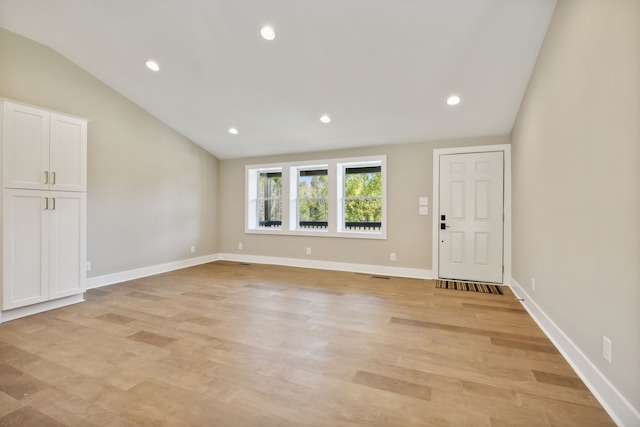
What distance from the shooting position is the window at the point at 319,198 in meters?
5.13

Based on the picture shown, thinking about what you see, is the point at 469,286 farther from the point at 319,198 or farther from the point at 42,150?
the point at 42,150

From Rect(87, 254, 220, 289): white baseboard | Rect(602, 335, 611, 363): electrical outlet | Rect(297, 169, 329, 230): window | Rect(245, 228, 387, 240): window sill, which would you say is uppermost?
Rect(297, 169, 329, 230): window

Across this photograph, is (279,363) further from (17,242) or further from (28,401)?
(17,242)

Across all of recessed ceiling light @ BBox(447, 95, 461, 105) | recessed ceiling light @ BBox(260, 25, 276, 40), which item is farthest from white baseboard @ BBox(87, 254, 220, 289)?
recessed ceiling light @ BBox(447, 95, 461, 105)

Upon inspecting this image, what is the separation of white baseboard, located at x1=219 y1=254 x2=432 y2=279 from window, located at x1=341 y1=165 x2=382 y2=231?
70 centimetres

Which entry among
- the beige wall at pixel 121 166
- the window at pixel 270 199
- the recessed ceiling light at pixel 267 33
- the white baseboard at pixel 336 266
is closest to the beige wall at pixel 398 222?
the white baseboard at pixel 336 266

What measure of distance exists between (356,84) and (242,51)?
1.38 metres

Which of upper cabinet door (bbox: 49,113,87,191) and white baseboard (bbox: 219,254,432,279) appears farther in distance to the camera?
white baseboard (bbox: 219,254,432,279)

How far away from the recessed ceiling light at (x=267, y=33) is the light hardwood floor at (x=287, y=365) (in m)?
2.92

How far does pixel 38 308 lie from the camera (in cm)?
303

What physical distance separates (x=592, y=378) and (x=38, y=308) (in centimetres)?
488

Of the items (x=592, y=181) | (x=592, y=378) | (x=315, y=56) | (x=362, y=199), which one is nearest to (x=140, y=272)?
(x=362, y=199)

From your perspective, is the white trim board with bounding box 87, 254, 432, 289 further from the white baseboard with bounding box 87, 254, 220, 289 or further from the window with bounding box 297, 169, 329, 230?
the window with bounding box 297, 169, 329, 230

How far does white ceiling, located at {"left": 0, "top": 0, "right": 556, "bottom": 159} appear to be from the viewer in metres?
2.61
